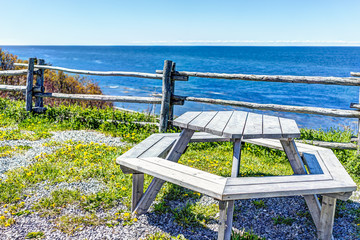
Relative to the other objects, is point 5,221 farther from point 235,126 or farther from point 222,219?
point 235,126

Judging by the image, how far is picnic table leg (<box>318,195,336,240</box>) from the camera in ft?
9.11

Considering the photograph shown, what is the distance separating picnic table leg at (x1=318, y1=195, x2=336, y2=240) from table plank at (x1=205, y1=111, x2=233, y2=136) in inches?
43.8

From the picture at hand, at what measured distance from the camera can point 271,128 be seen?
2.98 meters

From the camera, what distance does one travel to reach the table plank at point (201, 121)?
298 cm

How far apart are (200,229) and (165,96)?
3582 mm

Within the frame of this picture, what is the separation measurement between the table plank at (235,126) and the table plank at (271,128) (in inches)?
8.5

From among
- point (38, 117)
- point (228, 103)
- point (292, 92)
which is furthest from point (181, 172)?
point (292, 92)

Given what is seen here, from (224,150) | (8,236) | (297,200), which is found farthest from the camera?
(224,150)

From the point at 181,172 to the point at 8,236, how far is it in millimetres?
1670

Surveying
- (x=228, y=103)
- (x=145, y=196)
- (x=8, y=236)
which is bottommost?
(x=8, y=236)

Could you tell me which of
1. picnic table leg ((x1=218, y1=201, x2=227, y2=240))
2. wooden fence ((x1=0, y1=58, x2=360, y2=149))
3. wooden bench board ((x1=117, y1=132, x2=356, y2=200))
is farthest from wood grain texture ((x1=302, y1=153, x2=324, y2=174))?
wooden fence ((x1=0, y1=58, x2=360, y2=149))

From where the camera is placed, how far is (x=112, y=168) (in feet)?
14.3

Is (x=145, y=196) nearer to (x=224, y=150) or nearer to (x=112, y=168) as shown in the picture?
(x=112, y=168)

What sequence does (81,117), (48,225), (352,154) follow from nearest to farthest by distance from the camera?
(48,225) → (352,154) → (81,117)
